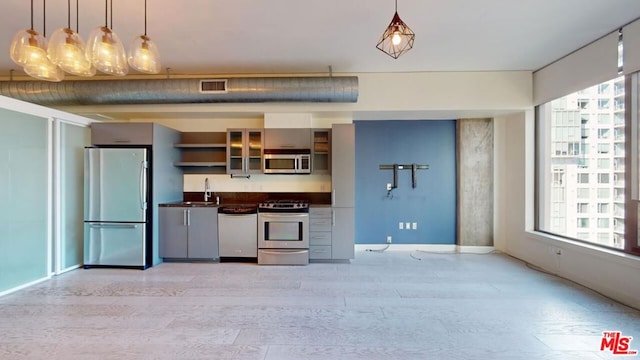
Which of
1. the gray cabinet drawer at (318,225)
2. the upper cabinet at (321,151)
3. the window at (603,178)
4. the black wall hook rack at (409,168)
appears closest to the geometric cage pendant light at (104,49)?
the upper cabinet at (321,151)

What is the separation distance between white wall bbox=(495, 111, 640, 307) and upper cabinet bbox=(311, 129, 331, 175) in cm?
307

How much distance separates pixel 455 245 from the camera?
207 inches

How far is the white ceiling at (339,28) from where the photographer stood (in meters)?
2.82

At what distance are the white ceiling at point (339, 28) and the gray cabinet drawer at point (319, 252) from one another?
2765 millimetres

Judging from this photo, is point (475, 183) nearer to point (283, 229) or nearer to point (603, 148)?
point (603, 148)

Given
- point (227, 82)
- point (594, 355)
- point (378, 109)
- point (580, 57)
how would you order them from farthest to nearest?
point (378, 109)
point (227, 82)
point (580, 57)
point (594, 355)

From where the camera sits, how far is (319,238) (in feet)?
14.8

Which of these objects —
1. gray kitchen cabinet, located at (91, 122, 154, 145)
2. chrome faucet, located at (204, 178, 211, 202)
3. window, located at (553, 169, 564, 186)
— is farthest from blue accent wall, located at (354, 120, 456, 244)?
gray kitchen cabinet, located at (91, 122, 154, 145)

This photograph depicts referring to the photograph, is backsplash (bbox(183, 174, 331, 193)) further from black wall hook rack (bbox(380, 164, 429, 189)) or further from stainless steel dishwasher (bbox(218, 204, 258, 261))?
black wall hook rack (bbox(380, 164, 429, 189))

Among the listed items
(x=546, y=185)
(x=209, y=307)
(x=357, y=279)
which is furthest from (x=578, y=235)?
(x=209, y=307)

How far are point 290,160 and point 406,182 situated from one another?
2203 millimetres

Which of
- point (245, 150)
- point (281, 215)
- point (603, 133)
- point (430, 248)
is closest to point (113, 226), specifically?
point (245, 150)

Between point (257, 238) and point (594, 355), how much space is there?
3.84m

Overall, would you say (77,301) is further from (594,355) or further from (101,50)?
(594,355)
